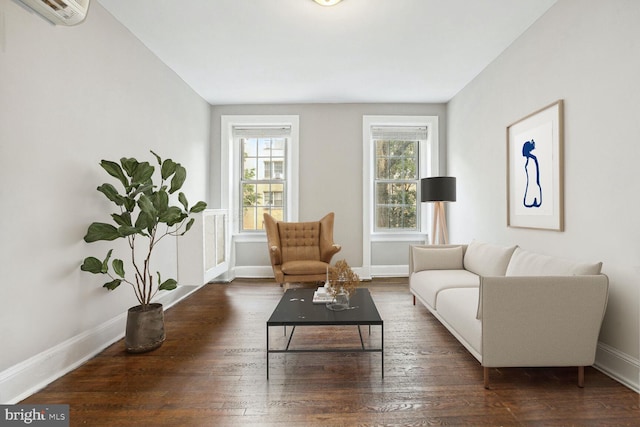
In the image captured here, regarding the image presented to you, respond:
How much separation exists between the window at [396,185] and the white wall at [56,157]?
343 cm

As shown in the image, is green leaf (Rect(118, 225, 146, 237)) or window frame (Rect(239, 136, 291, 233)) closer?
green leaf (Rect(118, 225, 146, 237))

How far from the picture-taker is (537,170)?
112 inches

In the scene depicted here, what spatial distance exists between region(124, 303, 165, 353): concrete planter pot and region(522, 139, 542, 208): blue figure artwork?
11.1ft

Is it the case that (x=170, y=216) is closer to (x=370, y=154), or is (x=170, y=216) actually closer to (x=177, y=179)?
(x=177, y=179)

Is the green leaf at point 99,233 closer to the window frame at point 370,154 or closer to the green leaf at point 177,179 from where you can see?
the green leaf at point 177,179

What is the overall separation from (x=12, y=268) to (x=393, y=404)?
2337 mm

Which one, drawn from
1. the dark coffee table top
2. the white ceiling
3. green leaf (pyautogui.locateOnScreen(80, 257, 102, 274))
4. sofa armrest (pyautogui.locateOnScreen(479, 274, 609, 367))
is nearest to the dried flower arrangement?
the dark coffee table top

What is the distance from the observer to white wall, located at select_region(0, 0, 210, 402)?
1.85m

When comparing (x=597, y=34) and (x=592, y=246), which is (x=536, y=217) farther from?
(x=597, y=34)

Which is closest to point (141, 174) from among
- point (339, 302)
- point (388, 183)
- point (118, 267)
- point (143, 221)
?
point (143, 221)

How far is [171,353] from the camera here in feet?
8.19

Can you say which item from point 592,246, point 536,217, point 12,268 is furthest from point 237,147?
point 592,246

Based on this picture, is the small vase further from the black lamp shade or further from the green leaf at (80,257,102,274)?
the black lamp shade

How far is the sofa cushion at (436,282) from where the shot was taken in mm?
2869
